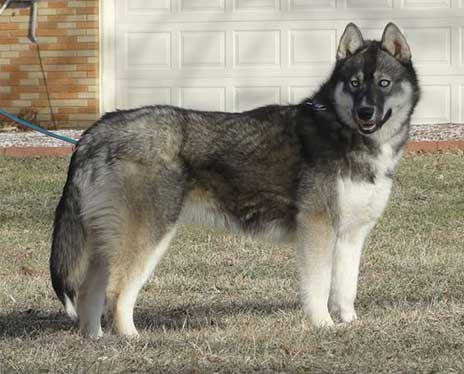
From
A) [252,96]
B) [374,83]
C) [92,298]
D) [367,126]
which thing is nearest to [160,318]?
[92,298]

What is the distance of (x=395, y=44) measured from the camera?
6.78m

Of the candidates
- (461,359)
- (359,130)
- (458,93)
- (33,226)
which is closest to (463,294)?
(359,130)

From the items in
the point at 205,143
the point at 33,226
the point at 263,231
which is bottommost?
the point at 33,226

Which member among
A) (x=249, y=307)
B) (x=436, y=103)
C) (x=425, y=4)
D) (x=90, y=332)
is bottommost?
(x=249, y=307)

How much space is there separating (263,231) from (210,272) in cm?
203

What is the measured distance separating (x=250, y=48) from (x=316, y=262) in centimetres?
987

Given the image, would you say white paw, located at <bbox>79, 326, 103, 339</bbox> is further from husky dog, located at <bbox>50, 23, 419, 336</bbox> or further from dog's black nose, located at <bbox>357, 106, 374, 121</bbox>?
dog's black nose, located at <bbox>357, 106, 374, 121</bbox>

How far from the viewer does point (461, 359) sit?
5.52 meters

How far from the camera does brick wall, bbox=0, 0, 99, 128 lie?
1605 centimetres

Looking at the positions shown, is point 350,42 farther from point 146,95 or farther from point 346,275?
point 146,95

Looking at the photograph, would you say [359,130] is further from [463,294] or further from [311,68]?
[311,68]

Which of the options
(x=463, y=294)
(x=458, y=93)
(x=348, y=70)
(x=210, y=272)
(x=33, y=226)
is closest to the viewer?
(x=348, y=70)

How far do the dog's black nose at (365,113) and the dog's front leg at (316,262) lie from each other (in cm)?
58

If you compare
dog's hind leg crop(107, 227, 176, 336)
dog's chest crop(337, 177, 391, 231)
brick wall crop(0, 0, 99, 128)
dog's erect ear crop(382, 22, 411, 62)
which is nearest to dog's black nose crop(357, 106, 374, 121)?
dog's chest crop(337, 177, 391, 231)
